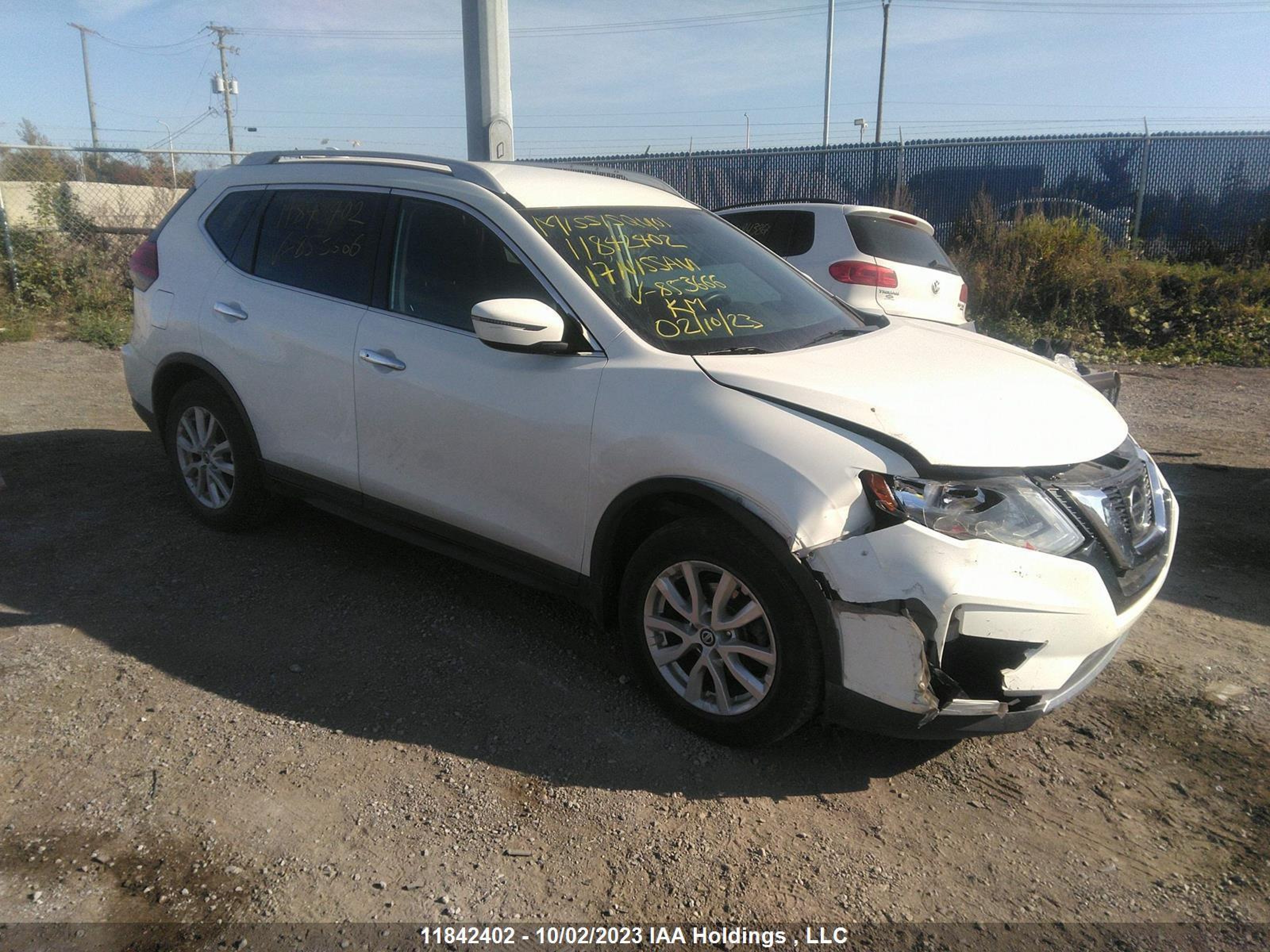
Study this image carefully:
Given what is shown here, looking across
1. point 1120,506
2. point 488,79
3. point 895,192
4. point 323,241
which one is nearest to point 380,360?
point 323,241

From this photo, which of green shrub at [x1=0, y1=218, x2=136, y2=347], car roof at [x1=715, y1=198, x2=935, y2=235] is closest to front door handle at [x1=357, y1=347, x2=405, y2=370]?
car roof at [x1=715, y1=198, x2=935, y2=235]

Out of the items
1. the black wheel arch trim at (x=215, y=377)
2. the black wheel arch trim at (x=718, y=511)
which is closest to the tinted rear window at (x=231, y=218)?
the black wheel arch trim at (x=215, y=377)

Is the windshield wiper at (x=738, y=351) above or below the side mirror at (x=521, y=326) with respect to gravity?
below

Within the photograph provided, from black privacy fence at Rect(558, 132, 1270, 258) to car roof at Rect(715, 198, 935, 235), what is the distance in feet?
14.9

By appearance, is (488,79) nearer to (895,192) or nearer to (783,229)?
(783,229)

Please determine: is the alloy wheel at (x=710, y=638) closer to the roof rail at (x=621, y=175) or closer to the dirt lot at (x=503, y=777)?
the dirt lot at (x=503, y=777)

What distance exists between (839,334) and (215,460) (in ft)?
10.4

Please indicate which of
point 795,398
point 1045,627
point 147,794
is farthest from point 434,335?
point 1045,627

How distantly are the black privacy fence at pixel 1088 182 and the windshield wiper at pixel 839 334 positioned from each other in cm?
961

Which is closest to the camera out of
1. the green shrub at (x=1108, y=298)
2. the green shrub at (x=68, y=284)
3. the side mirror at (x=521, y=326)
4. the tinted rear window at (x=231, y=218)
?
the side mirror at (x=521, y=326)

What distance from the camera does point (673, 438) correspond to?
3.11 meters

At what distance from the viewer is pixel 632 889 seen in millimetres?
2648

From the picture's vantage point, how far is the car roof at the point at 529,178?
3898mm

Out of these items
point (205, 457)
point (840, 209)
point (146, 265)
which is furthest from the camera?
point (840, 209)
